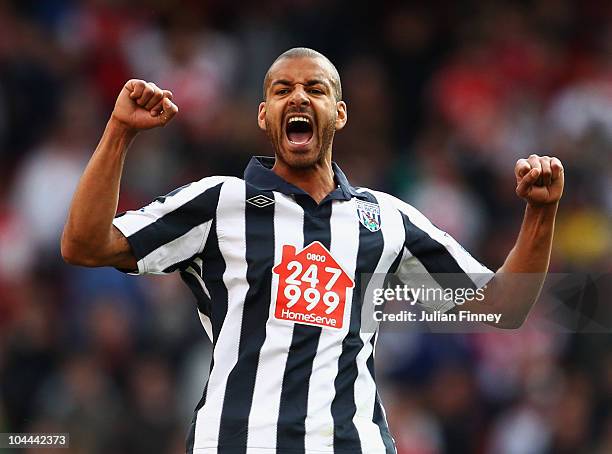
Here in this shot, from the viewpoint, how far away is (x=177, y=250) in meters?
3.52

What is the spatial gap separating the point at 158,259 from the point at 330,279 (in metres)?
0.50

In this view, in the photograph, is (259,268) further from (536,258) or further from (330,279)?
(536,258)

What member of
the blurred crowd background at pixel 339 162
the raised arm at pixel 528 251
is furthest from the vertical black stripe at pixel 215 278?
the blurred crowd background at pixel 339 162

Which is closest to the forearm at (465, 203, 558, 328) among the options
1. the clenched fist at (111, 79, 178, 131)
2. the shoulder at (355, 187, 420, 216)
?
the shoulder at (355, 187, 420, 216)

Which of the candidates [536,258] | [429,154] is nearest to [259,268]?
[536,258]

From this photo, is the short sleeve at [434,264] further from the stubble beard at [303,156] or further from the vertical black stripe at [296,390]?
the vertical black stripe at [296,390]

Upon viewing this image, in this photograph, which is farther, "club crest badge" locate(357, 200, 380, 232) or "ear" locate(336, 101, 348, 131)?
"ear" locate(336, 101, 348, 131)

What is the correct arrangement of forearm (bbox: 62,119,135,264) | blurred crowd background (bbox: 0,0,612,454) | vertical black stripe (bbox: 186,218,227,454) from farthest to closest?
blurred crowd background (bbox: 0,0,612,454)
vertical black stripe (bbox: 186,218,227,454)
forearm (bbox: 62,119,135,264)

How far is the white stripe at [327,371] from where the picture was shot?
11.2 ft

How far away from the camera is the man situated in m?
3.36

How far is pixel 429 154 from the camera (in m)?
8.59

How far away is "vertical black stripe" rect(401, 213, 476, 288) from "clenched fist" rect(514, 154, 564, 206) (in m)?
0.35

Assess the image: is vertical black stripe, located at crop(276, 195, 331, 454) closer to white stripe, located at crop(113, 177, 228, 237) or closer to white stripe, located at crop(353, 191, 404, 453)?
white stripe, located at crop(353, 191, 404, 453)

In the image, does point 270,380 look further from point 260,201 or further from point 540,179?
point 540,179
